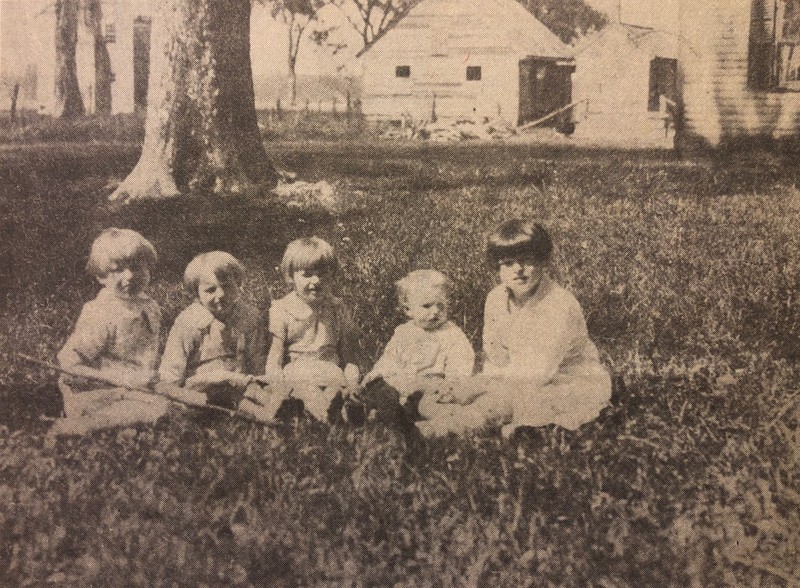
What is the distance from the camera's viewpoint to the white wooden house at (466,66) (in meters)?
4.20

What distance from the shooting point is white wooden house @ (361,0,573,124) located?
4.20 m

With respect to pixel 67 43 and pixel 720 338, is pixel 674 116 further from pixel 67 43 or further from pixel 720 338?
pixel 67 43

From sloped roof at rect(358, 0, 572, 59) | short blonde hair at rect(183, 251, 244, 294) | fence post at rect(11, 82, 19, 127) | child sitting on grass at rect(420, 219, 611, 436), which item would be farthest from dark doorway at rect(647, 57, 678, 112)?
fence post at rect(11, 82, 19, 127)

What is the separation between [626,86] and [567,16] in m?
0.46

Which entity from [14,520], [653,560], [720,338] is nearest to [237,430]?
[14,520]

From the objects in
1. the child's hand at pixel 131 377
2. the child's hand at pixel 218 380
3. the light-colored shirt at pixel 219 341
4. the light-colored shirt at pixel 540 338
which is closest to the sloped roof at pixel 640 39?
the light-colored shirt at pixel 540 338

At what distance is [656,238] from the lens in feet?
13.9

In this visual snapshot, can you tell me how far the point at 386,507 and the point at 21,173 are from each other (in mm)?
2469

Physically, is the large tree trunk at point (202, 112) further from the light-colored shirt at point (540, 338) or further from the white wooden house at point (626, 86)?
the white wooden house at point (626, 86)

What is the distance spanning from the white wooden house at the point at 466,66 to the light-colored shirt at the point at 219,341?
123cm

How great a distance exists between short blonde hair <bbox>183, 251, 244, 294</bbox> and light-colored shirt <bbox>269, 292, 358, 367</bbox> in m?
0.25

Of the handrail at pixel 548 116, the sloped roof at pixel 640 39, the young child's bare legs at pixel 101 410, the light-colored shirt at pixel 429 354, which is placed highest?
the sloped roof at pixel 640 39

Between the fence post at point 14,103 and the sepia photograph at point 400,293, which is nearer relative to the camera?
the sepia photograph at point 400,293

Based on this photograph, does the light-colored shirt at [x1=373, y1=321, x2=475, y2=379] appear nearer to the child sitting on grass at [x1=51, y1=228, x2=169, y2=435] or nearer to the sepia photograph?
the sepia photograph
